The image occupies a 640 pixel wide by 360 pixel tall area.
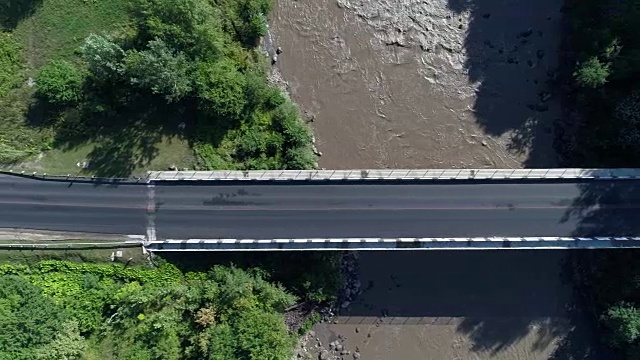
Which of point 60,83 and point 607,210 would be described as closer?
point 607,210

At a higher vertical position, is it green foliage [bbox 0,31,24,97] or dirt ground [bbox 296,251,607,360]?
green foliage [bbox 0,31,24,97]

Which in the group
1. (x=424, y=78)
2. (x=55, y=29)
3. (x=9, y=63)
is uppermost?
(x=55, y=29)

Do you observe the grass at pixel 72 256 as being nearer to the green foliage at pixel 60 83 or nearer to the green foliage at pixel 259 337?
the green foliage at pixel 259 337

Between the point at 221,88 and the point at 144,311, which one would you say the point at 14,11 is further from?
the point at 144,311

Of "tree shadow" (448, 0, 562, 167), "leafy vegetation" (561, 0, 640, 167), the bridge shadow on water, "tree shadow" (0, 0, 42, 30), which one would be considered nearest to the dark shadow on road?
"leafy vegetation" (561, 0, 640, 167)

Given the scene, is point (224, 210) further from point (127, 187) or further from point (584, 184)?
point (584, 184)

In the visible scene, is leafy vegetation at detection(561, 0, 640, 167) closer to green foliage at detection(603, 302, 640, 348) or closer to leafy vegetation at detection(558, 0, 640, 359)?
leafy vegetation at detection(558, 0, 640, 359)

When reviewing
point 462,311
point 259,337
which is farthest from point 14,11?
point 462,311
